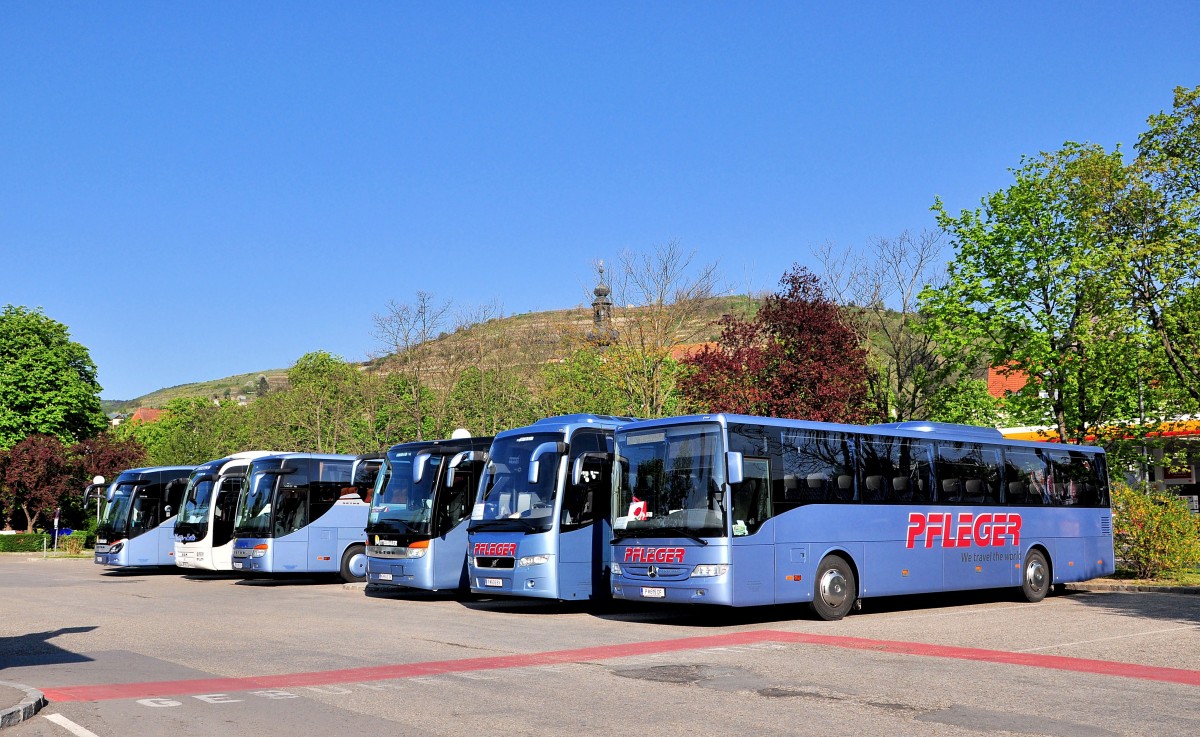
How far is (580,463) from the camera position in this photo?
18.4 meters

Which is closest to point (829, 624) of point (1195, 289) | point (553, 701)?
point (553, 701)

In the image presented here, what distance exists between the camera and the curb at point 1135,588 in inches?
832

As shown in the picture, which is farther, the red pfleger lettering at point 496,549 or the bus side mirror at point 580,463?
the red pfleger lettering at point 496,549

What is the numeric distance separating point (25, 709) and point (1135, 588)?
66.9ft

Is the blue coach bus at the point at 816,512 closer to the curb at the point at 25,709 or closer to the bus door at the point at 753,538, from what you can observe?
the bus door at the point at 753,538

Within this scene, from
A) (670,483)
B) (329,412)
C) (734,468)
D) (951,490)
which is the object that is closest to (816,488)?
(734,468)

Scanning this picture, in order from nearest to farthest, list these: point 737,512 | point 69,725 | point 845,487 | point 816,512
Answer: point 69,725, point 737,512, point 816,512, point 845,487

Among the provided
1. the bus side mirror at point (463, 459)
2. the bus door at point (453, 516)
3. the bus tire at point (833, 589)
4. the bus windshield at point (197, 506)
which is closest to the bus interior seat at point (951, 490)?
the bus tire at point (833, 589)

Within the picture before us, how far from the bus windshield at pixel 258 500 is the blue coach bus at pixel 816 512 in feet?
42.1

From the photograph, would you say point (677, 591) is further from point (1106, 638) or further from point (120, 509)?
point (120, 509)

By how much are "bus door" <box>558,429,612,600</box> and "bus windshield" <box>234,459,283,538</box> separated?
36.3 ft

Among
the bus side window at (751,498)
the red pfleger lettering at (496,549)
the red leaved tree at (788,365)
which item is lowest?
the red pfleger lettering at (496,549)

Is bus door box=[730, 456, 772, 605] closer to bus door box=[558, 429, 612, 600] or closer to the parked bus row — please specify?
the parked bus row

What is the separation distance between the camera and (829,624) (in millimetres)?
16578
